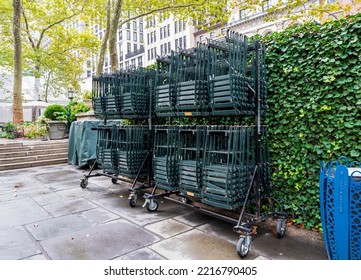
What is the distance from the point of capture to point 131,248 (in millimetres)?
3092

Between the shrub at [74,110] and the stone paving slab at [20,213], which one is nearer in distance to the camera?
the stone paving slab at [20,213]

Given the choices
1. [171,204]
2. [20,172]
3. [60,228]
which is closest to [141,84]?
[171,204]

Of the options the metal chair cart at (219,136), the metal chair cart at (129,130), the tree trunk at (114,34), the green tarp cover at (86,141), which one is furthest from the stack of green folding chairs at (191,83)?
the tree trunk at (114,34)

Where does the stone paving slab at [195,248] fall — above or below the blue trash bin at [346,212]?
below

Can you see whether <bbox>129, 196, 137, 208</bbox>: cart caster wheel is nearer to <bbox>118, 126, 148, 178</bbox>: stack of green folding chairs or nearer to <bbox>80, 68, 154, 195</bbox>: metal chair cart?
<bbox>80, 68, 154, 195</bbox>: metal chair cart

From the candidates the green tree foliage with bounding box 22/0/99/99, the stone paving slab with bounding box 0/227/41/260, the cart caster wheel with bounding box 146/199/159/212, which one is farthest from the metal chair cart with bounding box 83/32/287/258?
the green tree foliage with bounding box 22/0/99/99

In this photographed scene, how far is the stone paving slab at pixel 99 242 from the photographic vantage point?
Answer: 2951mm

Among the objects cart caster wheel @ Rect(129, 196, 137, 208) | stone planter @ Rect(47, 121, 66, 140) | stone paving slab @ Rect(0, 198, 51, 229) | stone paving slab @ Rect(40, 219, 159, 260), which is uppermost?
stone planter @ Rect(47, 121, 66, 140)

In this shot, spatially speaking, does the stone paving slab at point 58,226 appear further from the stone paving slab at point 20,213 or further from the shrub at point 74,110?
the shrub at point 74,110

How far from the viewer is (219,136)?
13.3ft

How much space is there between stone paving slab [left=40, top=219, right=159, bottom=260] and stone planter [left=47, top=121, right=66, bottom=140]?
33.7 ft

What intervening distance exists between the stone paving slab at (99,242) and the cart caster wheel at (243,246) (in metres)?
1.05

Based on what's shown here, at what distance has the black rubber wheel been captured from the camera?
2.86m
